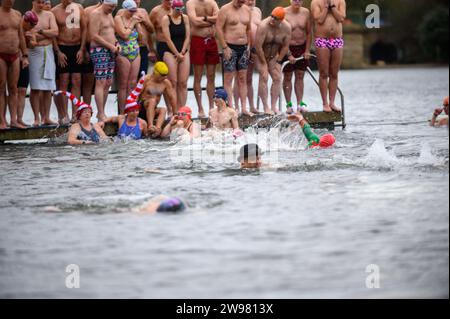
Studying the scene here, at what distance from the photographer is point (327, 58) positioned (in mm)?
18312

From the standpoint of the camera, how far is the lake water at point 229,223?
25.5 ft

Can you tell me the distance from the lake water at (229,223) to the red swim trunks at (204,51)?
2.51 m

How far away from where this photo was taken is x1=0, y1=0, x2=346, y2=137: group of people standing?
1675cm

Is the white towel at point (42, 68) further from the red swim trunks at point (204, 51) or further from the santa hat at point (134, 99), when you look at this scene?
the red swim trunks at point (204, 51)

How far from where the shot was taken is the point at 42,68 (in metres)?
16.7

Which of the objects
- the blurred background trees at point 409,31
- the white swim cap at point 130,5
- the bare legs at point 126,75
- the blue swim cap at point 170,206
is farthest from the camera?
the blurred background trees at point 409,31

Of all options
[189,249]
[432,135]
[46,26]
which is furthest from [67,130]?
[189,249]

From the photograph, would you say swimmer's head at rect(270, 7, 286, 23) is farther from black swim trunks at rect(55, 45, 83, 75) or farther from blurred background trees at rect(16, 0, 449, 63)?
blurred background trees at rect(16, 0, 449, 63)

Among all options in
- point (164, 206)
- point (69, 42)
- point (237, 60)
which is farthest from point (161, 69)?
point (164, 206)

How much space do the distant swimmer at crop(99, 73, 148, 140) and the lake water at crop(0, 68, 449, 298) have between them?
1424mm

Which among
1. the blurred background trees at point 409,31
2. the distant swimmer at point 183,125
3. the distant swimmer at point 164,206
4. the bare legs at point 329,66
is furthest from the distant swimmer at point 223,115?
the blurred background trees at point 409,31

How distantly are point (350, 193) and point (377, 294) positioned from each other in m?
3.82

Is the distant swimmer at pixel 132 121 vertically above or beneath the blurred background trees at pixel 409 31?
beneath

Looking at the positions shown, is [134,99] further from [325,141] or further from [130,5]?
[325,141]
